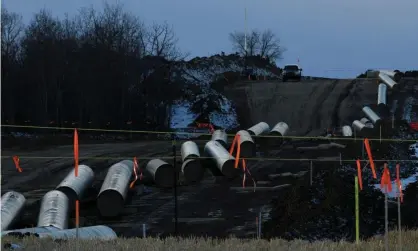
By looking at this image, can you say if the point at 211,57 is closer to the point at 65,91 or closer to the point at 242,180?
the point at 65,91

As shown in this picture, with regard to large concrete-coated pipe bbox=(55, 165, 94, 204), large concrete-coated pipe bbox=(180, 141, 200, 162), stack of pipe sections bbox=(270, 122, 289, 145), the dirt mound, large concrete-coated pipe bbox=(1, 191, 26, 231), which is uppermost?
the dirt mound

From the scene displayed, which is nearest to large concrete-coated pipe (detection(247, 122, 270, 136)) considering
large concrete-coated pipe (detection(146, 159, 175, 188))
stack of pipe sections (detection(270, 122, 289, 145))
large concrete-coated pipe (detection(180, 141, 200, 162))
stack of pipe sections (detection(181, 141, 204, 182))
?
stack of pipe sections (detection(270, 122, 289, 145))

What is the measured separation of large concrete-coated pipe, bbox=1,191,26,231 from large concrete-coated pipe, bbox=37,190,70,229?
33.2 inches

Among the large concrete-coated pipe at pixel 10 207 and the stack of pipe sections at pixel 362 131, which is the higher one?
the stack of pipe sections at pixel 362 131

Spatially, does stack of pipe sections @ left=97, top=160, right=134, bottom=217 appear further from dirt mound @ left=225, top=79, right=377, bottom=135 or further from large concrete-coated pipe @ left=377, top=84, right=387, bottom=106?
large concrete-coated pipe @ left=377, top=84, right=387, bottom=106

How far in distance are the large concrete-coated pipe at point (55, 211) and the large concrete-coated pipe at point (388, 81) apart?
41.8 m

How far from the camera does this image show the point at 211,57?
7819cm

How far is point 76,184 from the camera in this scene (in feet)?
55.1

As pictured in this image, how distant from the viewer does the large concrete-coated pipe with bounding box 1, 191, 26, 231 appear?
14.0 m

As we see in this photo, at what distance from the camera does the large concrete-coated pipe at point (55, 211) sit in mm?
13344

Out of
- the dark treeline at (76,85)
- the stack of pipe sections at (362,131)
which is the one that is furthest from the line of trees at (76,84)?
the stack of pipe sections at (362,131)

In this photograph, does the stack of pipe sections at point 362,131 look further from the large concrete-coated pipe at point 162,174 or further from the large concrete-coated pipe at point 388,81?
the large concrete-coated pipe at point 388,81

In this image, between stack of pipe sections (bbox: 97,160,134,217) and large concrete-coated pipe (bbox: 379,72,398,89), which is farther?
large concrete-coated pipe (bbox: 379,72,398,89)

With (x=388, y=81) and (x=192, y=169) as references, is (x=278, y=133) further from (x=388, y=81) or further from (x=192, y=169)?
(x=388, y=81)
